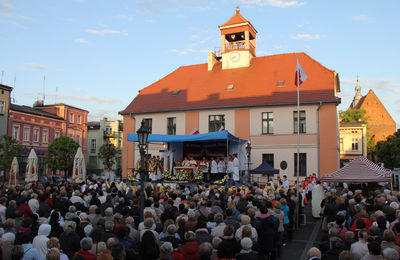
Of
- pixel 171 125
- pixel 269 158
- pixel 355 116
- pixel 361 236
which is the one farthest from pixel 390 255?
pixel 355 116

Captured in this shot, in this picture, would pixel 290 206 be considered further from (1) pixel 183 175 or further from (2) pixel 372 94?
(2) pixel 372 94

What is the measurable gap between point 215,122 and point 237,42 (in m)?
8.64

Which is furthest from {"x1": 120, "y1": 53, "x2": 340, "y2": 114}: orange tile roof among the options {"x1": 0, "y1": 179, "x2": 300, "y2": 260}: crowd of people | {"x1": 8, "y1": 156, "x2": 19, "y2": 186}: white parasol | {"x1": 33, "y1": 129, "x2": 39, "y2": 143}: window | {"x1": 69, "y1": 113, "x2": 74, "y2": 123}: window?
{"x1": 0, "y1": 179, "x2": 300, "y2": 260}: crowd of people

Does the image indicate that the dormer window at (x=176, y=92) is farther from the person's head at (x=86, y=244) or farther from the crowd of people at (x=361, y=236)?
the person's head at (x=86, y=244)

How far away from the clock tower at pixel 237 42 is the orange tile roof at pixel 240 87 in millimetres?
756

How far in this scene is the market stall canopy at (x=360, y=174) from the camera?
14833mm

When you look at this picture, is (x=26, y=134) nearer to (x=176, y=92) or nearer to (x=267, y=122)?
(x=176, y=92)

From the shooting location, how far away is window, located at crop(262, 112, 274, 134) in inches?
1150

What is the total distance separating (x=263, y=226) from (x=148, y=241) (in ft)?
9.67

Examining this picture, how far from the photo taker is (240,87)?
31750mm

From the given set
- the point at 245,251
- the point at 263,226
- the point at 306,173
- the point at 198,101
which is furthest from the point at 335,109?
the point at 245,251

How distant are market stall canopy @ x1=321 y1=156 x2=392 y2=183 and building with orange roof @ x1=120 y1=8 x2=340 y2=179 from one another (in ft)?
25.9

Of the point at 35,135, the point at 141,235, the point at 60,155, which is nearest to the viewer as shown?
the point at 141,235

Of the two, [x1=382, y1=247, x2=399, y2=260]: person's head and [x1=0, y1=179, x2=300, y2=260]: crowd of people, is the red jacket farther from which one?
[x1=382, y1=247, x2=399, y2=260]: person's head
